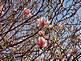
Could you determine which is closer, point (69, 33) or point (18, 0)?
point (18, 0)

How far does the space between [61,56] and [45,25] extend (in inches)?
43.3

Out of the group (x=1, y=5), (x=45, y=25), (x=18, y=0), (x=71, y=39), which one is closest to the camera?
(x=45, y=25)

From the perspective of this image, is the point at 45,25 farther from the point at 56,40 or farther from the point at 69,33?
the point at 69,33

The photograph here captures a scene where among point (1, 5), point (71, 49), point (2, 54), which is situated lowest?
point (71, 49)

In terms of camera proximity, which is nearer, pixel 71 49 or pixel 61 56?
pixel 61 56

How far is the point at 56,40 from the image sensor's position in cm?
503

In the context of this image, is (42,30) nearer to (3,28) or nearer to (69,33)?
Answer: (3,28)

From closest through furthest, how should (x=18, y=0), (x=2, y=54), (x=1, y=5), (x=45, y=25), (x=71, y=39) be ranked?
(x=45, y=25) → (x=2, y=54) → (x=1, y=5) → (x=18, y=0) → (x=71, y=39)

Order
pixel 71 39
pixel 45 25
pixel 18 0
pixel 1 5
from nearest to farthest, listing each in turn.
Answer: pixel 45 25, pixel 1 5, pixel 18 0, pixel 71 39

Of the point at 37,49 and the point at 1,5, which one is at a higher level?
the point at 1,5

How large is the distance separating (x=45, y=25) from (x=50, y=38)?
26.6 inches

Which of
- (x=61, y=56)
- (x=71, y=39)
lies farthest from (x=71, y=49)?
(x=61, y=56)

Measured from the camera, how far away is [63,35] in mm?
7039

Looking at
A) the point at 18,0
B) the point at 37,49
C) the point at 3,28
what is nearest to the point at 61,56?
the point at 37,49
